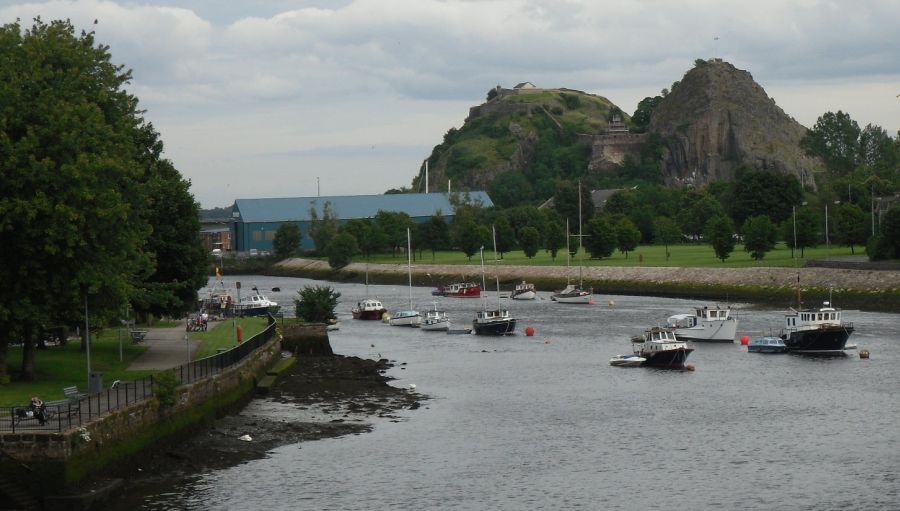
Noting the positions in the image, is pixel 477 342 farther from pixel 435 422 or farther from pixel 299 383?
pixel 435 422

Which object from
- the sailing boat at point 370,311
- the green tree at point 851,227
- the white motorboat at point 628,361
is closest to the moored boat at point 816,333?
the white motorboat at point 628,361

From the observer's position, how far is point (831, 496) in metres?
41.2

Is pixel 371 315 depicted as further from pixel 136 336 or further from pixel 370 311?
pixel 136 336

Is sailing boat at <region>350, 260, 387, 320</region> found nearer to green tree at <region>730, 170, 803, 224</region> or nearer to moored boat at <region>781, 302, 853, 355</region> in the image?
moored boat at <region>781, 302, 853, 355</region>

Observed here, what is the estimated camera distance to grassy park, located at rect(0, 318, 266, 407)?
→ 4697 centimetres

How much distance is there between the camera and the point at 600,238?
169875 mm

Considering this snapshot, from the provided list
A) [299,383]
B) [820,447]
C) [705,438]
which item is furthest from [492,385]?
[820,447]

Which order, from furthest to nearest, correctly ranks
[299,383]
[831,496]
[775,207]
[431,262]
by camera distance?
[431,262]
[775,207]
[299,383]
[831,496]

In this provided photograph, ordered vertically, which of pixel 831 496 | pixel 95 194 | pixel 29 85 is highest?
pixel 29 85

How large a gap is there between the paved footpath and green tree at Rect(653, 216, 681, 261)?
116120 millimetres

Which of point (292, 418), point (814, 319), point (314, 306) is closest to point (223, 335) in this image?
point (292, 418)

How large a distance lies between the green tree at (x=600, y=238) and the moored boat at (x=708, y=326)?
257 feet

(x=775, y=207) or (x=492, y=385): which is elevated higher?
(x=775, y=207)

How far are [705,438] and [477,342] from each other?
43.1 meters
